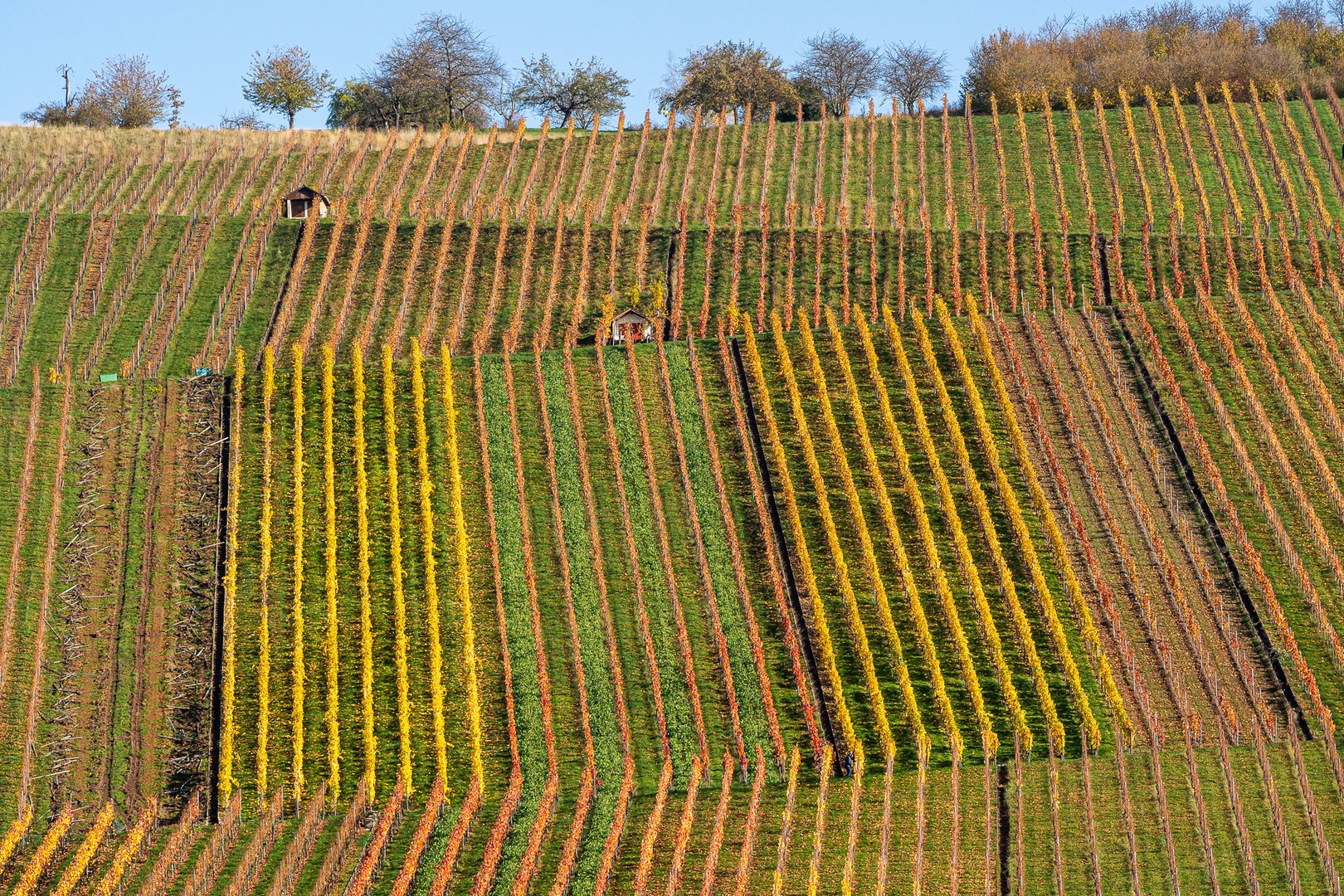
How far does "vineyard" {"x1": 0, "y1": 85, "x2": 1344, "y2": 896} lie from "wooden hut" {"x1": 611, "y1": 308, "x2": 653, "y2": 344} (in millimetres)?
171

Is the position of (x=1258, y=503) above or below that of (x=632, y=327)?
below

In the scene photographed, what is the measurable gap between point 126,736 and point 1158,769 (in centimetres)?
2504

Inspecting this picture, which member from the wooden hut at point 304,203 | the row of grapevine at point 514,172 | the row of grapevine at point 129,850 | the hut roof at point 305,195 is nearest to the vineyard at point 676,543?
the row of grapevine at point 129,850

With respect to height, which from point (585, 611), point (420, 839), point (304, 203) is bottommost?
point (420, 839)

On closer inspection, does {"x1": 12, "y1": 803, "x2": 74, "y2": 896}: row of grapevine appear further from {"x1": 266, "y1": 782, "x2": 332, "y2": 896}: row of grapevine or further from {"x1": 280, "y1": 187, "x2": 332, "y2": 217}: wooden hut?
{"x1": 280, "y1": 187, "x2": 332, "y2": 217}: wooden hut

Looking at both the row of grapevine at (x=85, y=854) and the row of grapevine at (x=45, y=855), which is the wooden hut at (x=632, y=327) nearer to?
the row of grapevine at (x=85, y=854)

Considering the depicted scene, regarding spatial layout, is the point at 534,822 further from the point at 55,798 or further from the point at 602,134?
the point at 602,134

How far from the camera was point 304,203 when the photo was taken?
2899 inches

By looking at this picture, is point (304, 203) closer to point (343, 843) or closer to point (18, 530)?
point (18, 530)

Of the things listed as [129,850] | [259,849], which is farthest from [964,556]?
[129,850]

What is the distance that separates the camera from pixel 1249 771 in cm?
4044

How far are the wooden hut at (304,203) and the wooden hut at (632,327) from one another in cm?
1738

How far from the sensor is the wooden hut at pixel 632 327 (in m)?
62.7

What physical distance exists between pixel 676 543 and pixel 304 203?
3143 centimetres
